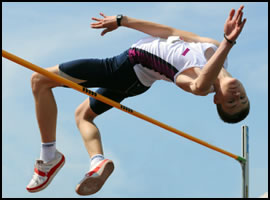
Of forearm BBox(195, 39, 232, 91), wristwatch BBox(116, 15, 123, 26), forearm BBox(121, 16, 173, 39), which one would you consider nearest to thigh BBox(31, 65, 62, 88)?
wristwatch BBox(116, 15, 123, 26)

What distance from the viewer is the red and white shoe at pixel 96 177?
14.4 feet

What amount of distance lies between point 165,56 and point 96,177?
119 cm

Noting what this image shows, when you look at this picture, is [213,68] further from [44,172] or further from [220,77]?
[44,172]

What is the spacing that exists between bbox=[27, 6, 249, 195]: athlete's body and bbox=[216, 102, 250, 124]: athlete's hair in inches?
1.1

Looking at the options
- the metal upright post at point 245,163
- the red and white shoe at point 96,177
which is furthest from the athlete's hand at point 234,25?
the metal upright post at point 245,163

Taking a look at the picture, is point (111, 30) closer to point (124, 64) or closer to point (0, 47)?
point (124, 64)

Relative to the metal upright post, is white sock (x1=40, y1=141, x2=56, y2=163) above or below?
above

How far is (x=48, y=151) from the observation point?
16.1 feet

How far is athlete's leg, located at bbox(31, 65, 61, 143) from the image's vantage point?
185 inches

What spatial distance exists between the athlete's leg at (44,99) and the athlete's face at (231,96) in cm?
147

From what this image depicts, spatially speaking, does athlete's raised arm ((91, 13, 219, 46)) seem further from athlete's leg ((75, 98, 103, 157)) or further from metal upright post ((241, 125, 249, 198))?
metal upright post ((241, 125, 249, 198))

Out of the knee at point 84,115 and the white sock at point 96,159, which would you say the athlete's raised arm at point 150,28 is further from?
the white sock at point 96,159

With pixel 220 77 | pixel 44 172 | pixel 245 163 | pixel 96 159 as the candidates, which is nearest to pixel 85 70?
pixel 96 159

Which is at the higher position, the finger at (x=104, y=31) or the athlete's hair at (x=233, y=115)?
the finger at (x=104, y=31)
